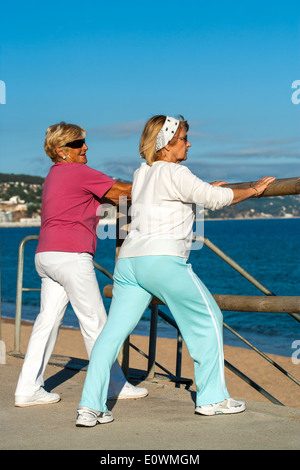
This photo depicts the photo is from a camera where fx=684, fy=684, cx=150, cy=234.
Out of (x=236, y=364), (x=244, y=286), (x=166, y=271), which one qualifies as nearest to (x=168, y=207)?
(x=166, y=271)

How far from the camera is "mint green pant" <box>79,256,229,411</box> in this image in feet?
11.1

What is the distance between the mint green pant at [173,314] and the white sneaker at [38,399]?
72 centimetres

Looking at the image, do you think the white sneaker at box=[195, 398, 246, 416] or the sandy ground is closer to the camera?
the white sneaker at box=[195, 398, 246, 416]

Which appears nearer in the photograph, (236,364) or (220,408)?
(220,408)

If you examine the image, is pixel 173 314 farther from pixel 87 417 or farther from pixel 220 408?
pixel 87 417

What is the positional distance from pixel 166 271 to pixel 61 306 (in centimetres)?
98

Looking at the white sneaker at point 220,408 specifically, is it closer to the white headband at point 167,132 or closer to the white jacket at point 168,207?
the white jacket at point 168,207

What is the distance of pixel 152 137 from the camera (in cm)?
344

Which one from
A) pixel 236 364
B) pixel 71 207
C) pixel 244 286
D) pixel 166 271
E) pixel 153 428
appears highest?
pixel 71 207

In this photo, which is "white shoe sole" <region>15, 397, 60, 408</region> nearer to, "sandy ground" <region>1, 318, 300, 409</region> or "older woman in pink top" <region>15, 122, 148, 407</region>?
"older woman in pink top" <region>15, 122, 148, 407</region>

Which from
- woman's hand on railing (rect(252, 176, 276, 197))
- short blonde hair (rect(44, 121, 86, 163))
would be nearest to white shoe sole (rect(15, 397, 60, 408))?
short blonde hair (rect(44, 121, 86, 163))

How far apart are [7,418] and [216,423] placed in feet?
3.88

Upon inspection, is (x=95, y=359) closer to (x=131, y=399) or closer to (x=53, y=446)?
(x=53, y=446)
